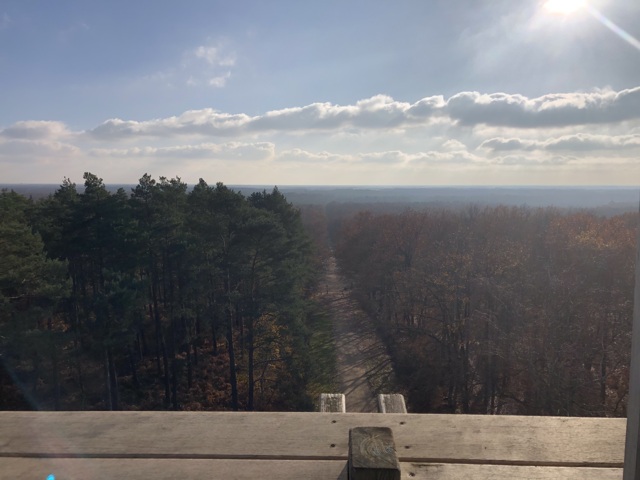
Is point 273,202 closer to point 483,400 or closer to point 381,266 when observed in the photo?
point 381,266

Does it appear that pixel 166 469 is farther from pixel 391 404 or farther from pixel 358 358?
pixel 358 358

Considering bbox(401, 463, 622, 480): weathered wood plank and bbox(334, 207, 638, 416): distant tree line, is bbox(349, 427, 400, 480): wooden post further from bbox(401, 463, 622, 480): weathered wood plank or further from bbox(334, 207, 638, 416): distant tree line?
bbox(334, 207, 638, 416): distant tree line

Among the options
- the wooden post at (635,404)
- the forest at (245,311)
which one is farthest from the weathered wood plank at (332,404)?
the forest at (245,311)

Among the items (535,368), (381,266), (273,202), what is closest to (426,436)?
(535,368)

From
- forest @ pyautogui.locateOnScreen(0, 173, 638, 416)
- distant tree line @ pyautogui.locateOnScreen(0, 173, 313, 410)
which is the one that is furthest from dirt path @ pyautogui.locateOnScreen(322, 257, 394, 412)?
distant tree line @ pyautogui.locateOnScreen(0, 173, 313, 410)

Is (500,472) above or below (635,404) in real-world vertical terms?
below

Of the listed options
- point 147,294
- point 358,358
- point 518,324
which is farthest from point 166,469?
point 358,358

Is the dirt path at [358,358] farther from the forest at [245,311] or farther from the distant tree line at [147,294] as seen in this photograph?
the distant tree line at [147,294]
